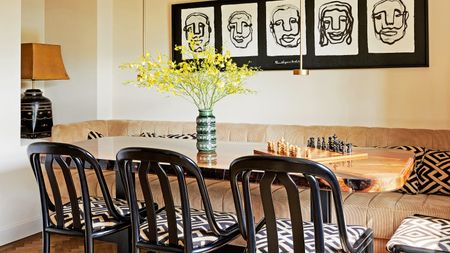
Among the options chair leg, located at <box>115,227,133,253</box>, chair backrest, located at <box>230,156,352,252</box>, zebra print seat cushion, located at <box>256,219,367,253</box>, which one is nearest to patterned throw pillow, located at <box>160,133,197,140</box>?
chair leg, located at <box>115,227,133,253</box>

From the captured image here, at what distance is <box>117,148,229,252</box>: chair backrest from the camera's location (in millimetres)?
1882

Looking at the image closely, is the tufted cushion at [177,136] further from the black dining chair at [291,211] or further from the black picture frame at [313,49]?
the black dining chair at [291,211]

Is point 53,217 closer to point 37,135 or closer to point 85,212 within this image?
point 85,212

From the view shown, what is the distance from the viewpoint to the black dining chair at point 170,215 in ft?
6.25

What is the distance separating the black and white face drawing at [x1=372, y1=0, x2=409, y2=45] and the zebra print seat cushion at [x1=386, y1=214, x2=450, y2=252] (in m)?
1.58

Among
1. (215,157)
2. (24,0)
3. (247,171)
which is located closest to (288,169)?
(247,171)

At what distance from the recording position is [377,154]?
97.7 inches

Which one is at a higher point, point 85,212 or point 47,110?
point 47,110

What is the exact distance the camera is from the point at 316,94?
3842 mm

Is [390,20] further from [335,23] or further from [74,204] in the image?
[74,204]

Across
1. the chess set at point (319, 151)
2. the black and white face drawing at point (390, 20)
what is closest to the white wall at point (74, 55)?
the black and white face drawing at point (390, 20)

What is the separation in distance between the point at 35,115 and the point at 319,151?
2760 mm

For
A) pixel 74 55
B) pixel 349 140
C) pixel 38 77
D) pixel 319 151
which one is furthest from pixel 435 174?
pixel 74 55

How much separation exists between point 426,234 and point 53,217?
63.9 inches
